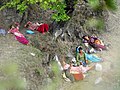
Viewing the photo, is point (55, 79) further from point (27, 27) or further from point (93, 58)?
point (27, 27)

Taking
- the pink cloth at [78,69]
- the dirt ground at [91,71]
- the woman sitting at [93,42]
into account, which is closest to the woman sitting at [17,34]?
the dirt ground at [91,71]

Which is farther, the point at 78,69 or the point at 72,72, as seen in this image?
the point at 78,69

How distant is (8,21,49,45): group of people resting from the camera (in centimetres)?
841

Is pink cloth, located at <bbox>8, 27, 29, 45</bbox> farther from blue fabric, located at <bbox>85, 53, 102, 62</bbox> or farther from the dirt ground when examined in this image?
blue fabric, located at <bbox>85, 53, 102, 62</bbox>

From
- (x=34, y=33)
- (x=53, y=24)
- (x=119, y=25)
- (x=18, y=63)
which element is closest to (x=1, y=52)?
(x=18, y=63)

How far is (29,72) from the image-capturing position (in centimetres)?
729

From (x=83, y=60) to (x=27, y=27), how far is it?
1.88 m

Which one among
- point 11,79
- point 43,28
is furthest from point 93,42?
point 11,79

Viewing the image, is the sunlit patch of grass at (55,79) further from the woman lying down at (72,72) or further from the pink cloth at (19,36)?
the pink cloth at (19,36)

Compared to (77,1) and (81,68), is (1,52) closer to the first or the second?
(81,68)

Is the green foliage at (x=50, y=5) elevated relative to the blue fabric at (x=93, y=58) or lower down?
elevated

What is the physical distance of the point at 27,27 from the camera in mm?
9336

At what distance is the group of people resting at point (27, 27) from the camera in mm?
8414

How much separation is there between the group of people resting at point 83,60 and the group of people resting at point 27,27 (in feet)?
3.65
